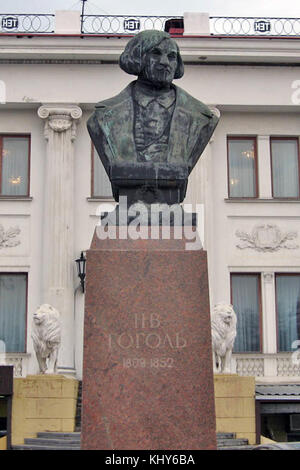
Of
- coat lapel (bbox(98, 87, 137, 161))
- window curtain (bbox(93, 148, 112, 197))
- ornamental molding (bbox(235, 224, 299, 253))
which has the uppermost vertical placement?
window curtain (bbox(93, 148, 112, 197))

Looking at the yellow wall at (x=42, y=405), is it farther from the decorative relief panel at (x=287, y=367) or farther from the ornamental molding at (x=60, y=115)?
the ornamental molding at (x=60, y=115)

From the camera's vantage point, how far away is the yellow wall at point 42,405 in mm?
17094

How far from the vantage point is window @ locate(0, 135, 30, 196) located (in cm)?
2556

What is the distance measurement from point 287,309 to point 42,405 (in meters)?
9.67

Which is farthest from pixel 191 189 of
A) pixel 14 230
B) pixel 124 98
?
pixel 124 98

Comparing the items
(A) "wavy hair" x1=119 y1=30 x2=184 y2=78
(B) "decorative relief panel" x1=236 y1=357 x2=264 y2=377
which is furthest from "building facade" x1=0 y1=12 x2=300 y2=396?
(A) "wavy hair" x1=119 y1=30 x2=184 y2=78

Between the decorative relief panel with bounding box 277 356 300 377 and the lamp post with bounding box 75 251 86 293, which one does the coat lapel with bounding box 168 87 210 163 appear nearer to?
the lamp post with bounding box 75 251 86 293

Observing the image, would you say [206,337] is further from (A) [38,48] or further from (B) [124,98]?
(A) [38,48]

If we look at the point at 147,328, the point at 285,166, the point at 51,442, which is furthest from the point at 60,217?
the point at 147,328

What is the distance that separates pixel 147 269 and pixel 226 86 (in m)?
18.1

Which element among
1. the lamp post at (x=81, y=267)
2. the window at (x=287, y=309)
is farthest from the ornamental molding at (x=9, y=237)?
the window at (x=287, y=309)

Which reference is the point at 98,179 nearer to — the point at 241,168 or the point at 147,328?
the point at 241,168

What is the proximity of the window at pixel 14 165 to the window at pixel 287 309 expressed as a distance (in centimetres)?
720

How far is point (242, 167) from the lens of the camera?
25953 millimetres
